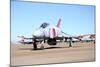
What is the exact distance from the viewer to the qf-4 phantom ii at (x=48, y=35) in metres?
2.41

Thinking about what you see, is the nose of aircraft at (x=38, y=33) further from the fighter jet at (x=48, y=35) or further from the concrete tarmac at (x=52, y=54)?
the concrete tarmac at (x=52, y=54)

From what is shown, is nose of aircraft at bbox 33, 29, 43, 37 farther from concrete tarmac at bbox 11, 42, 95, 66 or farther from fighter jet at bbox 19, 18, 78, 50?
concrete tarmac at bbox 11, 42, 95, 66

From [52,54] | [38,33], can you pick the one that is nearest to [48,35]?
[38,33]

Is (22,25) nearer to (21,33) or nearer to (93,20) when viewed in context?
(21,33)

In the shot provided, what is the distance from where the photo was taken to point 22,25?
2348mm

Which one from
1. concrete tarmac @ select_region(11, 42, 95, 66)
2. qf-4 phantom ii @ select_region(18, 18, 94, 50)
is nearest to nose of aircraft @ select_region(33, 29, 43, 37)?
qf-4 phantom ii @ select_region(18, 18, 94, 50)

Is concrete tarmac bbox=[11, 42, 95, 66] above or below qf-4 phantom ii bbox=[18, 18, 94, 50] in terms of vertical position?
below

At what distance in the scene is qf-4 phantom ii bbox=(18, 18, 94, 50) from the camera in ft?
7.91

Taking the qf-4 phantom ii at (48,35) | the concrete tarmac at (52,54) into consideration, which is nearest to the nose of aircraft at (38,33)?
the qf-4 phantom ii at (48,35)

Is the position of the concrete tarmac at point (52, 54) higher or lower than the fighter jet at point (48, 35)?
lower

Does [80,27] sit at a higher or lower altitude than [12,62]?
higher

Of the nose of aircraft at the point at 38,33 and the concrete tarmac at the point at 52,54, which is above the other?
the nose of aircraft at the point at 38,33
